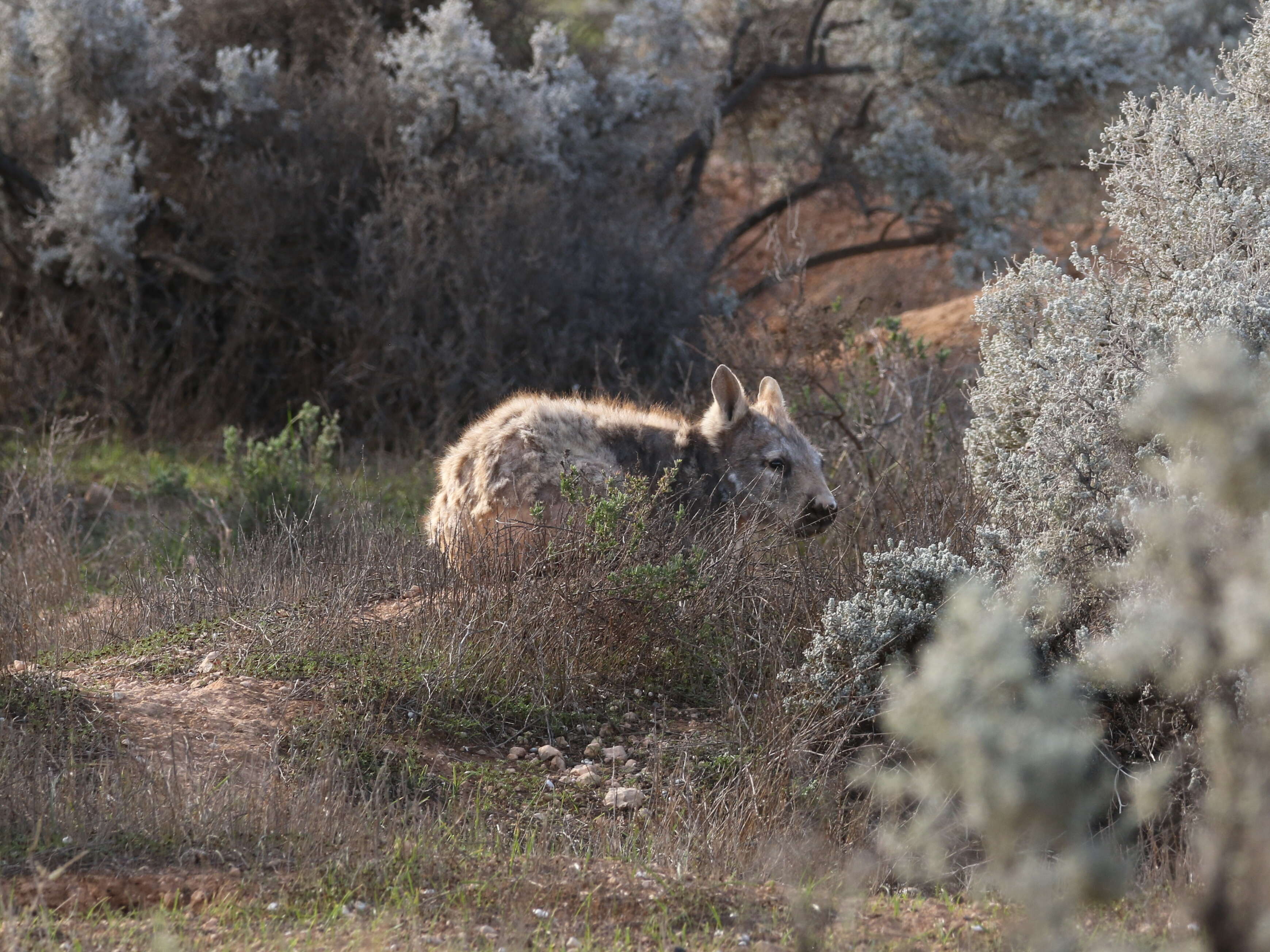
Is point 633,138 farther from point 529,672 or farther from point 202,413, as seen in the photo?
point 529,672

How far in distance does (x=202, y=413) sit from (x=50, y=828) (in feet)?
30.2

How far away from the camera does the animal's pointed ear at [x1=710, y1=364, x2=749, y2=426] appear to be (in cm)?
734

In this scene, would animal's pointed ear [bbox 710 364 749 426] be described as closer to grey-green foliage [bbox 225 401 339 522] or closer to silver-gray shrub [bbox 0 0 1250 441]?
grey-green foliage [bbox 225 401 339 522]

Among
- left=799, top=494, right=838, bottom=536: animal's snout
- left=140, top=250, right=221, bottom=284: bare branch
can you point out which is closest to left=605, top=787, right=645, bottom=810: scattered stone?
left=799, top=494, right=838, bottom=536: animal's snout

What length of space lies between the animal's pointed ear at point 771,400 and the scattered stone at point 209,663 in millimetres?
3426

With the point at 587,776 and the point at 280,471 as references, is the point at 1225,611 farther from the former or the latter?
the point at 280,471

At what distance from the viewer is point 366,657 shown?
5.80m

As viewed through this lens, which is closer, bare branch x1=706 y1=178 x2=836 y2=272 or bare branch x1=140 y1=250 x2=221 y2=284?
bare branch x1=140 y1=250 x2=221 y2=284

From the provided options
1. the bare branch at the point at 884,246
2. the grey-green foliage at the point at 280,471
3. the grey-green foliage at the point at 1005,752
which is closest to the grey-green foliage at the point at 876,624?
the grey-green foliage at the point at 1005,752

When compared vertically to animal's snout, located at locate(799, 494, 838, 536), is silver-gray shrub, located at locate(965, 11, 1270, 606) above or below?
above

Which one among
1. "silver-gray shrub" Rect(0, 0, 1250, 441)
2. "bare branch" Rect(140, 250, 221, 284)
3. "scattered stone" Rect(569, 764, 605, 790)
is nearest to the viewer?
"scattered stone" Rect(569, 764, 605, 790)

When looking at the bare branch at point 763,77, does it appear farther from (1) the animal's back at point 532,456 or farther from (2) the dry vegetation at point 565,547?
(1) the animal's back at point 532,456

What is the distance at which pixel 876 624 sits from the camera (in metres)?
5.39

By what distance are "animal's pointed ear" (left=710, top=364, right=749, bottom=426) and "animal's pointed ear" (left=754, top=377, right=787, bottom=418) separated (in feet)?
0.69
